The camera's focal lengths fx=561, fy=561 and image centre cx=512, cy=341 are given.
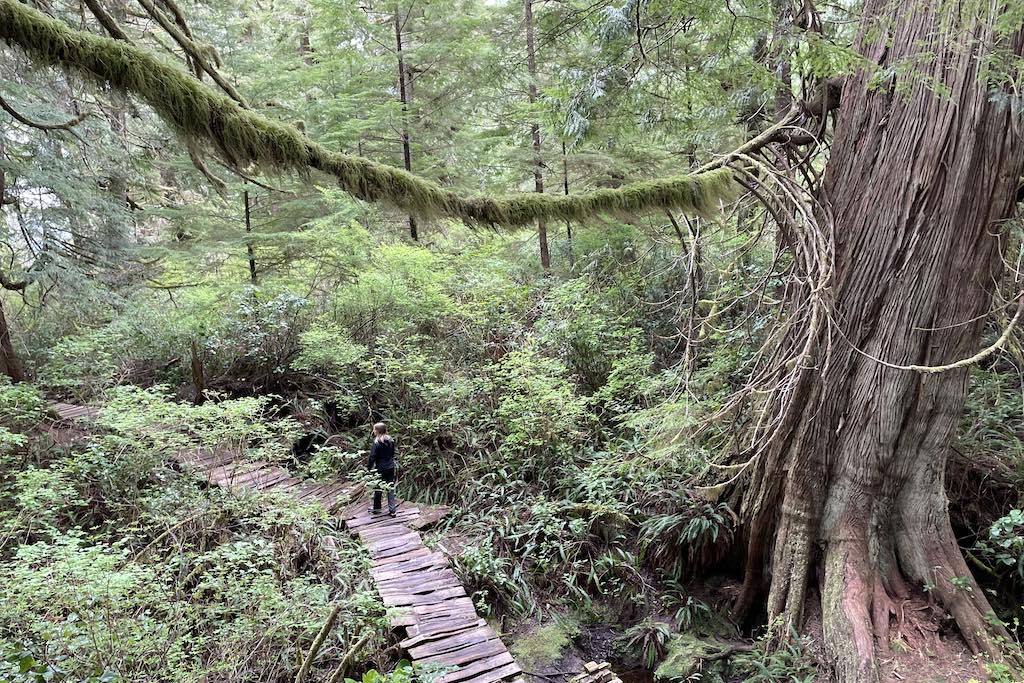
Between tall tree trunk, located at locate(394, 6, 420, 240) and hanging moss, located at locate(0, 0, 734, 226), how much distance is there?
285 inches

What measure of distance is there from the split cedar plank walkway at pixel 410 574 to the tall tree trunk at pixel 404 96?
5309mm

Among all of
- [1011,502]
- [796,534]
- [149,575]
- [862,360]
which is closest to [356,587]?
[149,575]

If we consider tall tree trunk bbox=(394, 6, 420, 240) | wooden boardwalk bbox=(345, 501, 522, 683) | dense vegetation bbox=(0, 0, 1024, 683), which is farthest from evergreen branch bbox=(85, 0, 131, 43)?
tall tree trunk bbox=(394, 6, 420, 240)

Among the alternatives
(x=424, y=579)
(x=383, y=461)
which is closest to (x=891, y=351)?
(x=424, y=579)

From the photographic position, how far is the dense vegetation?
367 cm

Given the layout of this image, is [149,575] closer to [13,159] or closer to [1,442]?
[1,442]

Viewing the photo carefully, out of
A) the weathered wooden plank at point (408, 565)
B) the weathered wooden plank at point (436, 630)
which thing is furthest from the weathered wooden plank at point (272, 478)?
the weathered wooden plank at point (436, 630)

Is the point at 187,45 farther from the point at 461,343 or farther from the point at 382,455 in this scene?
the point at 461,343

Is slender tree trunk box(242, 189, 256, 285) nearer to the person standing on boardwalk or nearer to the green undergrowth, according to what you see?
the green undergrowth

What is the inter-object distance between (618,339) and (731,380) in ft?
6.93

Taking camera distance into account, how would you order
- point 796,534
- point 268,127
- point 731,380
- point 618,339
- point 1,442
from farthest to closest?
point 618,339
point 731,380
point 1,442
point 796,534
point 268,127

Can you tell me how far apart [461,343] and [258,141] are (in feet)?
23.0

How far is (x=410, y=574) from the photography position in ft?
18.0

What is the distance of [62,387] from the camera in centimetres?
877
